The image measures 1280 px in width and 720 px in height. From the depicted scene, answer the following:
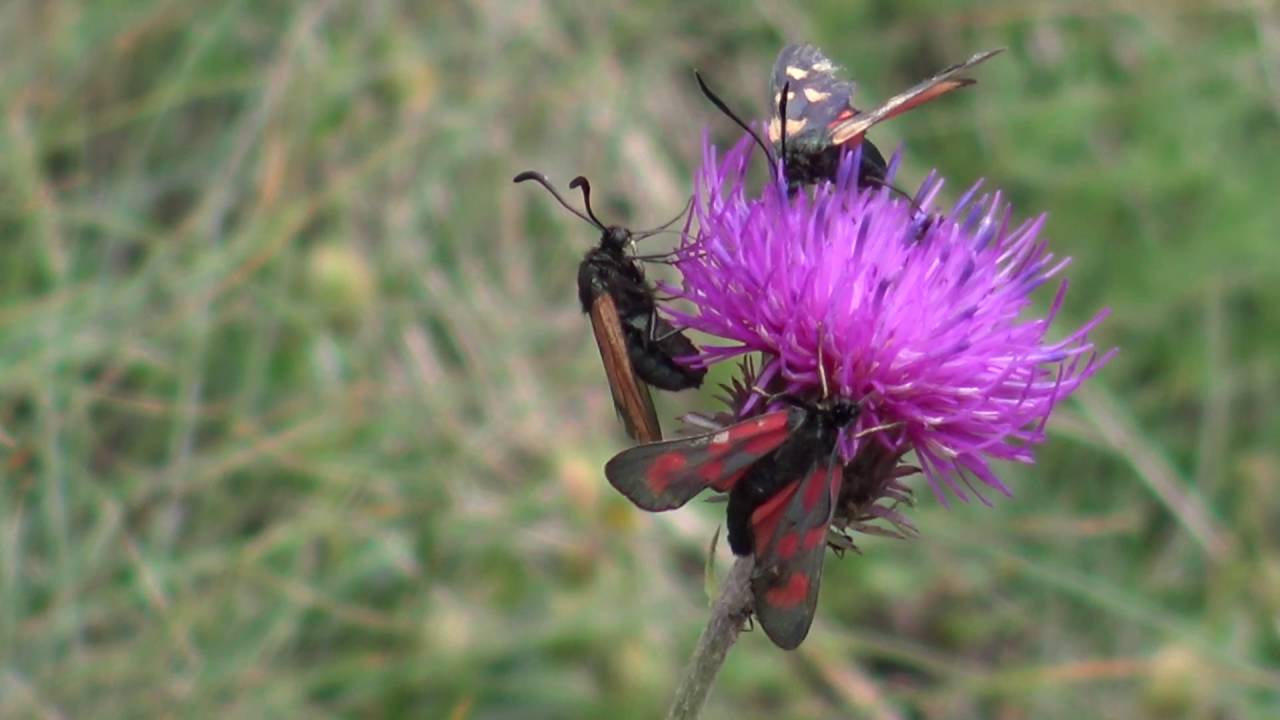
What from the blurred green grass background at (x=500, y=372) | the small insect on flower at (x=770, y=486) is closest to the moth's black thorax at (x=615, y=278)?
the small insect on flower at (x=770, y=486)

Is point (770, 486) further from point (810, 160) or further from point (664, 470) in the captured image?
point (810, 160)

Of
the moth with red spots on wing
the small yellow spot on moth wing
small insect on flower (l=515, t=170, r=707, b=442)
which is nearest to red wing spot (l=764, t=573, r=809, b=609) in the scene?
the moth with red spots on wing

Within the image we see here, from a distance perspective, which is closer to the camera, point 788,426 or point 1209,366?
point 788,426

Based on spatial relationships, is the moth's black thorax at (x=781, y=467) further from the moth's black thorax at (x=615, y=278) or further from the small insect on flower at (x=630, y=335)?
the moth's black thorax at (x=615, y=278)

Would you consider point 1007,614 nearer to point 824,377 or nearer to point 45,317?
point 824,377

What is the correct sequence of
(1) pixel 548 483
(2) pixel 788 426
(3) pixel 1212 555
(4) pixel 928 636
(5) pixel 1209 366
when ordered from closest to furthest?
(2) pixel 788 426
(1) pixel 548 483
(3) pixel 1212 555
(4) pixel 928 636
(5) pixel 1209 366

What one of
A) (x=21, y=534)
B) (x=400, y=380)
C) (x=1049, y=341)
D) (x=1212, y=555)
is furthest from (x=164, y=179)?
(x=1212, y=555)

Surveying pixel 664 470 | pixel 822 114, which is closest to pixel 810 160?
pixel 822 114
